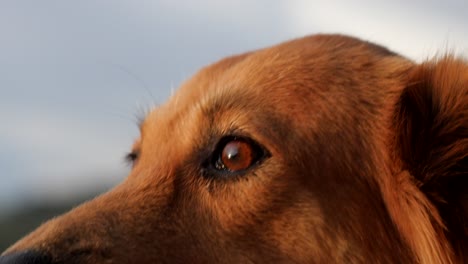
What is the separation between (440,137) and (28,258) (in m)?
1.89

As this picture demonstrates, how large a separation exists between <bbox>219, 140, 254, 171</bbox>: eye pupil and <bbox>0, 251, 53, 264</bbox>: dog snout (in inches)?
36.6

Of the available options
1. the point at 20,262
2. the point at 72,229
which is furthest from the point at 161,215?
the point at 20,262

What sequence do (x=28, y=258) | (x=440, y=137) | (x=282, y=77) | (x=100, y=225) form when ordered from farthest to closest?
(x=282, y=77)
(x=440, y=137)
(x=100, y=225)
(x=28, y=258)

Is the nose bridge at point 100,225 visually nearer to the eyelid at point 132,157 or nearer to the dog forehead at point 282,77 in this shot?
the dog forehead at point 282,77

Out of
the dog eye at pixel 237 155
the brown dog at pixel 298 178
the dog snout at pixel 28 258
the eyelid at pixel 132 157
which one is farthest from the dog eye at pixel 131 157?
the dog snout at pixel 28 258

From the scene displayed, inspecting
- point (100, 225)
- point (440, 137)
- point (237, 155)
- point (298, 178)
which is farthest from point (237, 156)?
point (440, 137)

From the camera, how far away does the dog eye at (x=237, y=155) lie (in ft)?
13.4

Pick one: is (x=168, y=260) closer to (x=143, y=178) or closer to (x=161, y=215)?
(x=161, y=215)

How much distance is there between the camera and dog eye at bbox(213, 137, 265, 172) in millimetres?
4082

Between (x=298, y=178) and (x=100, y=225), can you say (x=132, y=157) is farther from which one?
(x=298, y=178)

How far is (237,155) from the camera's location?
4137 millimetres

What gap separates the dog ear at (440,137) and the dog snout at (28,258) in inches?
64.4

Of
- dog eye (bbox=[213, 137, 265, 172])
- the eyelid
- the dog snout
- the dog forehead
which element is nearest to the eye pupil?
dog eye (bbox=[213, 137, 265, 172])

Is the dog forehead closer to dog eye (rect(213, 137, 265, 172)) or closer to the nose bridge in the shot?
dog eye (rect(213, 137, 265, 172))
